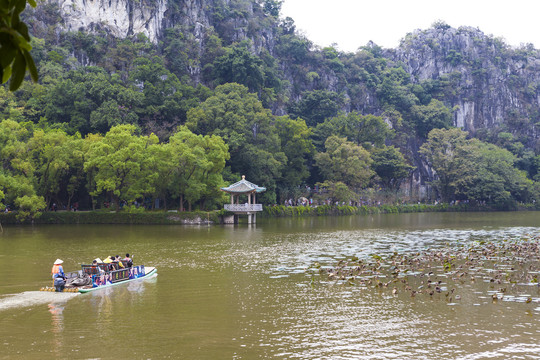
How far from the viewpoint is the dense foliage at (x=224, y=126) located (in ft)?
148

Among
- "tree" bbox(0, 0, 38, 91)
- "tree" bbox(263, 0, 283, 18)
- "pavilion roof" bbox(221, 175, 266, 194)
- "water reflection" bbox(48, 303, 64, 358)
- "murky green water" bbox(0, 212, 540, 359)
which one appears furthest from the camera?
"tree" bbox(263, 0, 283, 18)

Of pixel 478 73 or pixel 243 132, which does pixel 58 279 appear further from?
pixel 478 73

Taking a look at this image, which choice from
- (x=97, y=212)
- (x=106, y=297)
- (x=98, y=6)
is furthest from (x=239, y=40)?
(x=106, y=297)

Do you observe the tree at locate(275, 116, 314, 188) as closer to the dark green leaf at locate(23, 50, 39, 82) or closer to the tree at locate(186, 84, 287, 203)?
the tree at locate(186, 84, 287, 203)

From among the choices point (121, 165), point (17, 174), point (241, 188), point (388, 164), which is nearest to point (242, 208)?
point (241, 188)

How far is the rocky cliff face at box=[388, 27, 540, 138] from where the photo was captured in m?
105

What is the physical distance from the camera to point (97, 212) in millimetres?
46188

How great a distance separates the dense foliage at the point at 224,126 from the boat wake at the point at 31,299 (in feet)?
87.1

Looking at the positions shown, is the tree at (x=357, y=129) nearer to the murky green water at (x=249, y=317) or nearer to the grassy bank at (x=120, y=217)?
the grassy bank at (x=120, y=217)

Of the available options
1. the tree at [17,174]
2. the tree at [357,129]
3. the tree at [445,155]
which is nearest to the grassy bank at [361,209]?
the tree at [445,155]

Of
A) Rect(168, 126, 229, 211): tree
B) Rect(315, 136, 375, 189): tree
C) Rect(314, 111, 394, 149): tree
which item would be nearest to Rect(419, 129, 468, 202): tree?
Rect(314, 111, 394, 149): tree

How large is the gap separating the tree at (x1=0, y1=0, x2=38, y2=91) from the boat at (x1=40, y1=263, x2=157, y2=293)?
1580 cm

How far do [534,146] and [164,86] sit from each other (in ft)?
239

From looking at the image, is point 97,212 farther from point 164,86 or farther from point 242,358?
point 242,358
